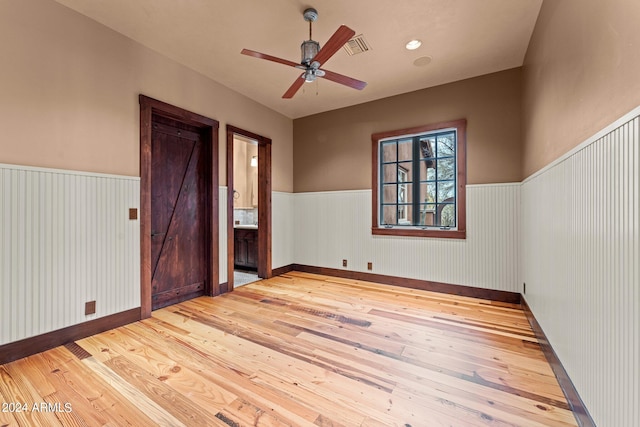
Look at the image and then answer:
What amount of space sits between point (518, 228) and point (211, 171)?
394 cm

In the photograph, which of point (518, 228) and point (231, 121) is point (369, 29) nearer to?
point (231, 121)

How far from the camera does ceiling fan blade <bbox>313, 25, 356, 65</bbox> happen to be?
1.92 metres

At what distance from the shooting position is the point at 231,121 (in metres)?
3.89

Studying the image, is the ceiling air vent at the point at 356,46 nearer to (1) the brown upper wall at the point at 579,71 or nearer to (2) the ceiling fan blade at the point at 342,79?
(2) the ceiling fan blade at the point at 342,79

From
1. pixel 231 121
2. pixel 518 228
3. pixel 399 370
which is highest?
pixel 231 121

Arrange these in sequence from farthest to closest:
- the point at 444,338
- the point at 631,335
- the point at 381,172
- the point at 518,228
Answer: the point at 381,172 < the point at 518,228 < the point at 444,338 < the point at 631,335

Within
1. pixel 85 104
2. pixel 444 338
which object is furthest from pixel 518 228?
pixel 85 104

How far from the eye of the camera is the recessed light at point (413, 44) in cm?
278

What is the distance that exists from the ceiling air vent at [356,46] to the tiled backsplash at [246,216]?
3.86m

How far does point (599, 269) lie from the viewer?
1245mm

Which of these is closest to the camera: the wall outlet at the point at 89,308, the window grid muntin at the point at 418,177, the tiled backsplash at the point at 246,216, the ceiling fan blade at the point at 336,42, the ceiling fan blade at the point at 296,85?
the ceiling fan blade at the point at 336,42

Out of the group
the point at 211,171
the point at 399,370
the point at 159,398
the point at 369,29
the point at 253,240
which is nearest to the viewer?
the point at 159,398

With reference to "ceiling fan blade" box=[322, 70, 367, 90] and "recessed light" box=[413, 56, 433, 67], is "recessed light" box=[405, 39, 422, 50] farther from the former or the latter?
"ceiling fan blade" box=[322, 70, 367, 90]

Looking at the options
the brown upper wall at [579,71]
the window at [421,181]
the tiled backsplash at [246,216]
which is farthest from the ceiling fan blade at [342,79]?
the tiled backsplash at [246,216]
